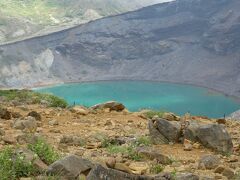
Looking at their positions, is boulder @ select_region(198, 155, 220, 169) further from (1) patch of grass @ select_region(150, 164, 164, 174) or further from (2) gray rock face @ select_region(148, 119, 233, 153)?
(2) gray rock face @ select_region(148, 119, 233, 153)

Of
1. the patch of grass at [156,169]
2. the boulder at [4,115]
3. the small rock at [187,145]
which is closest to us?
the patch of grass at [156,169]

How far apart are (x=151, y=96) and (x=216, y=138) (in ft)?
488

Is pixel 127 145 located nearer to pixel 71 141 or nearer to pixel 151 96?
pixel 71 141

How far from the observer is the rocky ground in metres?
7.05

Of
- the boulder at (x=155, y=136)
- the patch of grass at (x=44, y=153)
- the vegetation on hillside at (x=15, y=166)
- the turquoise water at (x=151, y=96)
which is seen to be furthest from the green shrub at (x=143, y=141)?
the turquoise water at (x=151, y=96)

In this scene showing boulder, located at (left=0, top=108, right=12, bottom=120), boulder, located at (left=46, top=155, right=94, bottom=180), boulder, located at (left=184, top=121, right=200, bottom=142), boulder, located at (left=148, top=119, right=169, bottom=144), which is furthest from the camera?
boulder, located at (left=0, top=108, right=12, bottom=120)

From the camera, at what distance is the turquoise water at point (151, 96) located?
132 m

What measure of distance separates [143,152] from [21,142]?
106 inches

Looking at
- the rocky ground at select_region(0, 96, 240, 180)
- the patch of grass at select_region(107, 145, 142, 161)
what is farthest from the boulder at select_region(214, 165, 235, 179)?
the patch of grass at select_region(107, 145, 142, 161)

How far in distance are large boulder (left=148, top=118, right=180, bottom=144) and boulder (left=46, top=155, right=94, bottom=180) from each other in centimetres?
482

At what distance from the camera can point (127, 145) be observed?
1070 cm

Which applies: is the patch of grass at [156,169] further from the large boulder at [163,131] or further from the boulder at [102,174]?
the large boulder at [163,131]

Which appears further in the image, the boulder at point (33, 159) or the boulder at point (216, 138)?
the boulder at point (216, 138)

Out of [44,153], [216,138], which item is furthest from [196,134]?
[44,153]
